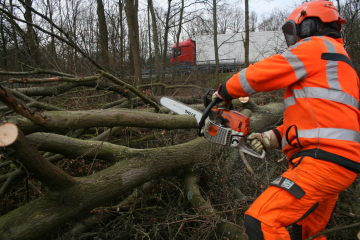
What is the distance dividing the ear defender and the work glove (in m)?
0.78

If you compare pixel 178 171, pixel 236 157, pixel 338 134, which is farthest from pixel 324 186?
pixel 236 157

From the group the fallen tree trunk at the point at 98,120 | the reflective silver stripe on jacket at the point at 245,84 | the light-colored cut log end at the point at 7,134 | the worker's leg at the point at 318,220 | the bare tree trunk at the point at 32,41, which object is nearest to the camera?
the light-colored cut log end at the point at 7,134

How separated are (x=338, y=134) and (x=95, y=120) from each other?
1.84 metres

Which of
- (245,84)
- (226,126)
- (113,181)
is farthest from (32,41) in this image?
(245,84)

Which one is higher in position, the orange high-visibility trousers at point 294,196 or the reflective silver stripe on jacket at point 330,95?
the reflective silver stripe on jacket at point 330,95

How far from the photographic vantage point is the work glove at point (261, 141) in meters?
1.75

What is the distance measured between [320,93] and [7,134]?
1.82m

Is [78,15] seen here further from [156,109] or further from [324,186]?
[324,186]

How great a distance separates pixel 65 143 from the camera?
215 cm

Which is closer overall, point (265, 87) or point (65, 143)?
point (265, 87)

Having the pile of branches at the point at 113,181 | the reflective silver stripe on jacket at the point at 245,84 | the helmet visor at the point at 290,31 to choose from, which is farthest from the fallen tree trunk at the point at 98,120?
the helmet visor at the point at 290,31

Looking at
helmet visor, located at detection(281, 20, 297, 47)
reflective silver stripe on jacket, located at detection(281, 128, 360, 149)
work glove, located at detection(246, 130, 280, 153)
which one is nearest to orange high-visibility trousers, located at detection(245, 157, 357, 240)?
reflective silver stripe on jacket, located at detection(281, 128, 360, 149)

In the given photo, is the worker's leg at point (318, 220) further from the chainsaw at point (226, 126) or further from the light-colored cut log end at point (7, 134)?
the light-colored cut log end at point (7, 134)

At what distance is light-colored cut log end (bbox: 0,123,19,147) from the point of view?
1206 mm
